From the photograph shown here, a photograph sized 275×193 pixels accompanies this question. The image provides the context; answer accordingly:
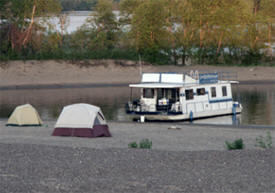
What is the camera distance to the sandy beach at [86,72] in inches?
2734

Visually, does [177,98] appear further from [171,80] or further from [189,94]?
[171,80]

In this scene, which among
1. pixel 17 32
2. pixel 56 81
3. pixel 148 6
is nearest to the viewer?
pixel 56 81

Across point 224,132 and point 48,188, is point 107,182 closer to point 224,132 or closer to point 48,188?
point 48,188

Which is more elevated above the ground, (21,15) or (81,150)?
(21,15)

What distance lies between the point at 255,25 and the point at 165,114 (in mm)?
51906

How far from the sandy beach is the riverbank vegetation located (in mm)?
2144

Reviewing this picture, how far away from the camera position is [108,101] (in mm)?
50969

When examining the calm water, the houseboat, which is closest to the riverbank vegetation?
the calm water

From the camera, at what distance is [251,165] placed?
1471 cm

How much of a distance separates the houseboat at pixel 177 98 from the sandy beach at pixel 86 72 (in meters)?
31.2

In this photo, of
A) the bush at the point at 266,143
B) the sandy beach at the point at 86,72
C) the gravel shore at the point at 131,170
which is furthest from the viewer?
the sandy beach at the point at 86,72

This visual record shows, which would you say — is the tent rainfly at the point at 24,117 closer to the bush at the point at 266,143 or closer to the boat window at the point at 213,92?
the boat window at the point at 213,92

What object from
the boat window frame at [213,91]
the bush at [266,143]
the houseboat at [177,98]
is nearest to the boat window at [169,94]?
the houseboat at [177,98]

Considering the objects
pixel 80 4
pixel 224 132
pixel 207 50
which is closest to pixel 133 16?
pixel 207 50
